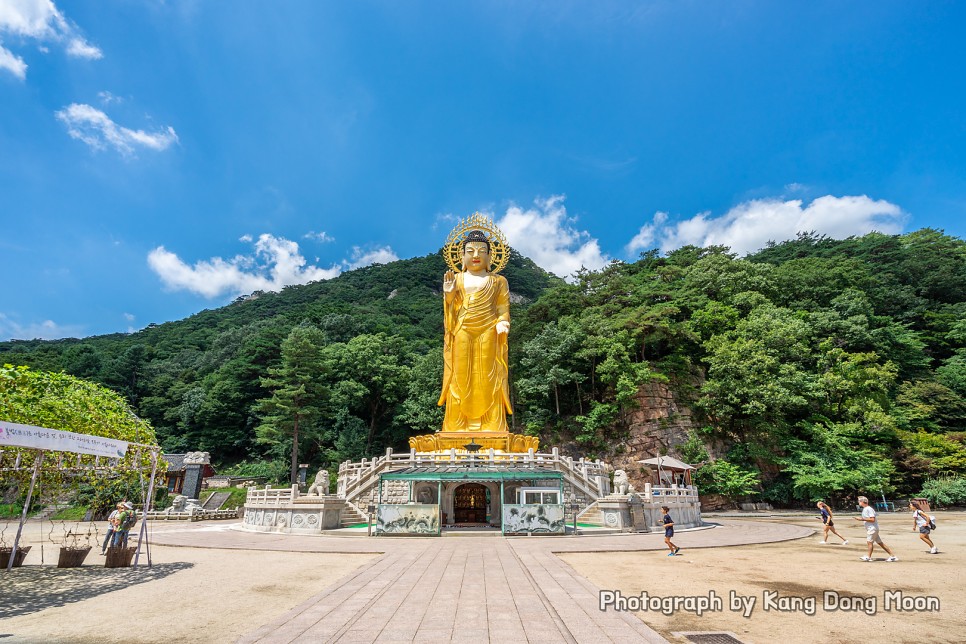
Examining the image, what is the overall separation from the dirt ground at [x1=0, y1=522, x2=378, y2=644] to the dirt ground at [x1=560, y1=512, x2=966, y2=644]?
14.9ft

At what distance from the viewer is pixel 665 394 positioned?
31.5 metres

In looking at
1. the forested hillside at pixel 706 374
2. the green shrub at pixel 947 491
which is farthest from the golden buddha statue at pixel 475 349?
the green shrub at pixel 947 491

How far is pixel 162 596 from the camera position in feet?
22.6

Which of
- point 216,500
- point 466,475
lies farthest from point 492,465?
point 216,500

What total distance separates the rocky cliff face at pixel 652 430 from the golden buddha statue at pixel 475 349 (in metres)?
9.63

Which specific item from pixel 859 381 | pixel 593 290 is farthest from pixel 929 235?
pixel 593 290

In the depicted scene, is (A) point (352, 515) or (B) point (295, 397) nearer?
(A) point (352, 515)

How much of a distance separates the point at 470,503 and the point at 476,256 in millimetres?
12801

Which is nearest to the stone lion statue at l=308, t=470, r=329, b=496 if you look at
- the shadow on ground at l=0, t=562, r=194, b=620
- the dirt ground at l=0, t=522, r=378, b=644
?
the dirt ground at l=0, t=522, r=378, b=644

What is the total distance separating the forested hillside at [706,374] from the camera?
26.4 m

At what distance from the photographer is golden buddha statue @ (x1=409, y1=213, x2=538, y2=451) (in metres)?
24.2

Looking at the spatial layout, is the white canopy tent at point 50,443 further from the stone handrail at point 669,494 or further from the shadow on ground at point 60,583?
the stone handrail at point 669,494

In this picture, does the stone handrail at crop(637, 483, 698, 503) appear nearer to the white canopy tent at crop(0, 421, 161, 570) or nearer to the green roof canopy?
the green roof canopy

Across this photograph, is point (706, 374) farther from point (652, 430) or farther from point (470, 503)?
point (470, 503)
